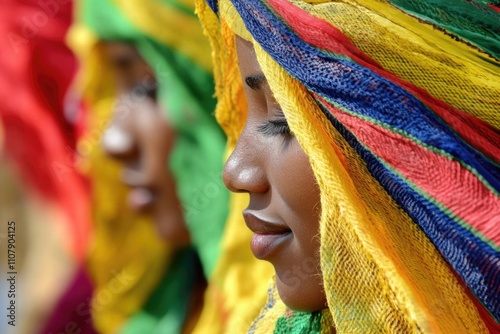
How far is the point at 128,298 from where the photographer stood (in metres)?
2.45

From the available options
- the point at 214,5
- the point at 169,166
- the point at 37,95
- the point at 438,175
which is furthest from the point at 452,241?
the point at 37,95

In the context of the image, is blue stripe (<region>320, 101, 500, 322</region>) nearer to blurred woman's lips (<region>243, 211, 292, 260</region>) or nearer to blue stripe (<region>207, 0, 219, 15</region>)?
blurred woman's lips (<region>243, 211, 292, 260</region>)

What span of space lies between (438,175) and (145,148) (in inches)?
51.8

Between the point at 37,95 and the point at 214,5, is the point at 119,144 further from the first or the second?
the point at 214,5

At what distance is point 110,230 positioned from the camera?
8.23 ft

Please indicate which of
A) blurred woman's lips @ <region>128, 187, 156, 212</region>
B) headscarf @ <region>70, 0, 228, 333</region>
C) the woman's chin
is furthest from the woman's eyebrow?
blurred woman's lips @ <region>128, 187, 156, 212</region>

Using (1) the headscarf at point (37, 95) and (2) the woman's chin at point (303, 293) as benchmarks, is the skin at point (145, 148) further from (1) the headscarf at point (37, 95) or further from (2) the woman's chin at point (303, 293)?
(2) the woman's chin at point (303, 293)

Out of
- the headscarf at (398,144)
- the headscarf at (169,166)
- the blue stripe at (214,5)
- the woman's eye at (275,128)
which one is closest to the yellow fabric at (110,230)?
the headscarf at (169,166)

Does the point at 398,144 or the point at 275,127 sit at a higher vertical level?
the point at 398,144

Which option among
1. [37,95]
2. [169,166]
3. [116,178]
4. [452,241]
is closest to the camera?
[452,241]

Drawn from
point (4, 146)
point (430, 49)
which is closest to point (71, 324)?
point (4, 146)

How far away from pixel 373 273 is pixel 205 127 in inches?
49.5

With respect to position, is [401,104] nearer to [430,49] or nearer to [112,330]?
[430,49]

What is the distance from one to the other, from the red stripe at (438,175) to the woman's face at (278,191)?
0.14 m
